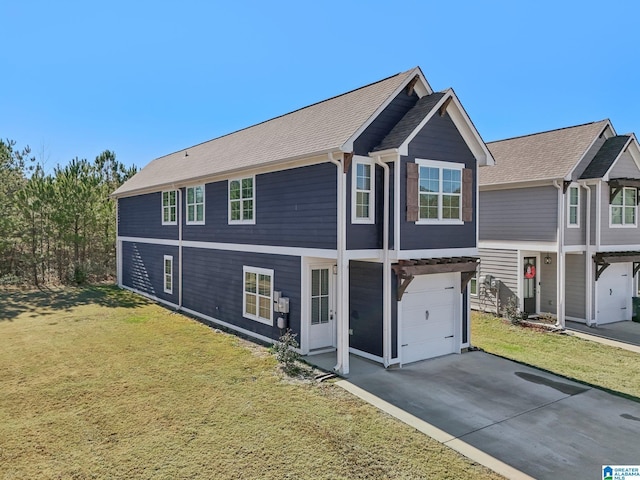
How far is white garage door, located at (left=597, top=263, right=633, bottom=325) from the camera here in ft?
49.4

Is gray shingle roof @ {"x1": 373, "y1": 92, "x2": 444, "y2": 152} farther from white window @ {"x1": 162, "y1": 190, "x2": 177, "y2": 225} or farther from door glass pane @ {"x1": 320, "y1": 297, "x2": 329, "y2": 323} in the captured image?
white window @ {"x1": 162, "y1": 190, "x2": 177, "y2": 225}

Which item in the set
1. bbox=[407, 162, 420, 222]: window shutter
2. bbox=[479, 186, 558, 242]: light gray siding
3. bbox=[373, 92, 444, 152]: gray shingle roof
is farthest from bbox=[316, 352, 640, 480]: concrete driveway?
bbox=[479, 186, 558, 242]: light gray siding

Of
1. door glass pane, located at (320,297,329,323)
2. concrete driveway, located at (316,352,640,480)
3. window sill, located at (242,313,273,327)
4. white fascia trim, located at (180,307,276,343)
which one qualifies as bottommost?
concrete driveway, located at (316,352,640,480)

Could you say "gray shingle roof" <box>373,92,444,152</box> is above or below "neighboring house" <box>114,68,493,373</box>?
above

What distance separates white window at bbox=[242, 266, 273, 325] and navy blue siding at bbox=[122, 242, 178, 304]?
207 inches

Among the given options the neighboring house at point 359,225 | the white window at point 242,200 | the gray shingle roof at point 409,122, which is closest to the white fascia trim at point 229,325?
the neighboring house at point 359,225

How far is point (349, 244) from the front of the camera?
350 inches

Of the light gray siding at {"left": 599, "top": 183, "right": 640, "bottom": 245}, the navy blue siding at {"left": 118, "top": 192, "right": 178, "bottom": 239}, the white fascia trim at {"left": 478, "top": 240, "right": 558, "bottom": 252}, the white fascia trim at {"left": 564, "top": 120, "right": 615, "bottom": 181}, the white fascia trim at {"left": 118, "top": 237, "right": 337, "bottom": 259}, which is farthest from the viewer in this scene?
the navy blue siding at {"left": 118, "top": 192, "right": 178, "bottom": 239}

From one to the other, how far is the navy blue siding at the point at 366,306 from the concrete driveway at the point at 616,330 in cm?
867

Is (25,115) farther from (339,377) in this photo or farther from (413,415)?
(413,415)

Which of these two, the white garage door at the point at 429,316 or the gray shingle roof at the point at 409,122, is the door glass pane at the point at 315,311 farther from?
the gray shingle roof at the point at 409,122

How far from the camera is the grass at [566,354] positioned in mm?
9109

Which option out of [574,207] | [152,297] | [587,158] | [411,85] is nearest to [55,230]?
[152,297]

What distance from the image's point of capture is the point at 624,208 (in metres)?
15.4
